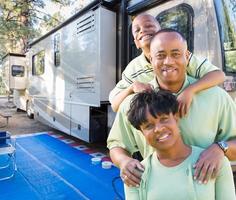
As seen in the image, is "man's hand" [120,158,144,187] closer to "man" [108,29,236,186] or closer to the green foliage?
"man" [108,29,236,186]

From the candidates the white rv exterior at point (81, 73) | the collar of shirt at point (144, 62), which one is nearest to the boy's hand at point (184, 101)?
the collar of shirt at point (144, 62)

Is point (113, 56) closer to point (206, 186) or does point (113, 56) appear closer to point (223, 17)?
point (223, 17)

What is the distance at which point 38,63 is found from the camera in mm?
7215

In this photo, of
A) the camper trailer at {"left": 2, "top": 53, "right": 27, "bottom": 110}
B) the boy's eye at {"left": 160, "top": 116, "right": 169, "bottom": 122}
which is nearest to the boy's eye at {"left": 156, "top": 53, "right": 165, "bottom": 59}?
the boy's eye at {"left": 160, "top": 116, "right": 169, "bottom": 122}

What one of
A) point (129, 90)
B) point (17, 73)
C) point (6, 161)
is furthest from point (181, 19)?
point (17, 73)

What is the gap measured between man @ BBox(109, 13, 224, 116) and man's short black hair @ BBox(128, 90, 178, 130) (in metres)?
0.04

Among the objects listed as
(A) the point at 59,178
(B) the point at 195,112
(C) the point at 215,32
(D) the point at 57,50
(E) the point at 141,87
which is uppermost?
(D) the point at 57,50

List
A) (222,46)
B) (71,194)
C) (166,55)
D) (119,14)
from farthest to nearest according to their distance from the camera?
(119,14), (71,194), (222,46), (166,55)

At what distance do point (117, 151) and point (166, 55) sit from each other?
509 millimetres

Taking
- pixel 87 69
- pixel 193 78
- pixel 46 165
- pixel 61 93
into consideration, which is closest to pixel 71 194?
pixel 46 165

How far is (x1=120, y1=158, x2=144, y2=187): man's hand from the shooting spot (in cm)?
108

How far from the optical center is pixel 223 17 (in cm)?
256

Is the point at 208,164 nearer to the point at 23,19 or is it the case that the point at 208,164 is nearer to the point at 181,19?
the point at 181,19

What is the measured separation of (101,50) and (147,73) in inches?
101
